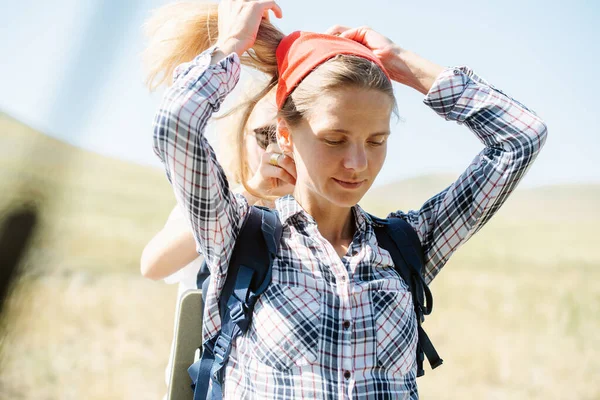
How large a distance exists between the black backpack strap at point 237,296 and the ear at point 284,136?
12.3 inches

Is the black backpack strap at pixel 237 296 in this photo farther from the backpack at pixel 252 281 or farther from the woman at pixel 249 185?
the woman at pixel 249 185

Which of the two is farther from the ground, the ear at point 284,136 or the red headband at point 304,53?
the red headband at point 304,53

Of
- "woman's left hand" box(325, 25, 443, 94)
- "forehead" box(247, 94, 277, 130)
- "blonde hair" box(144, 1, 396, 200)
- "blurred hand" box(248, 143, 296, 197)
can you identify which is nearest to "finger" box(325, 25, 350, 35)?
"woman's left hand" box(325, 25, 443, 94)

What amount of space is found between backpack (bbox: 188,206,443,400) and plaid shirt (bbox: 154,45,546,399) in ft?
0.10

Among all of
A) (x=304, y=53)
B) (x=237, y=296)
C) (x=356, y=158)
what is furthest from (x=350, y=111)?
(x=237, y=296)

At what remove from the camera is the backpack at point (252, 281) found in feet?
5.21

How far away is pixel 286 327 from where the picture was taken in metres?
1.55

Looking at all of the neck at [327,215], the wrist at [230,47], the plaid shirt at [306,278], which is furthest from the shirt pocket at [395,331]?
the wrist at [230,47]

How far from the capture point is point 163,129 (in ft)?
4.99

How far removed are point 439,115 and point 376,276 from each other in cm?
65

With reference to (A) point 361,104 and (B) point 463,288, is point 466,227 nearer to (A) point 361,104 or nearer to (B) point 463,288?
(A) point 361,104

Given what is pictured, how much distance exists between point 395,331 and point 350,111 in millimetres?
A: 636

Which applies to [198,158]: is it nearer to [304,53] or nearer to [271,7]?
[304,53]

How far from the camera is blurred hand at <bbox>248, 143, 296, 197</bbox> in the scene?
1.99 m
